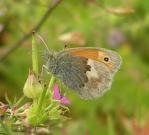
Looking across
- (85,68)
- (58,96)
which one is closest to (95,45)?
(85,68)

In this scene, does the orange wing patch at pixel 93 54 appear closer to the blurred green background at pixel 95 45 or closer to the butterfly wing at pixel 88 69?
the butterfly wing at pixel 88 69

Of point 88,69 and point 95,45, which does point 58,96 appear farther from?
point 95,45

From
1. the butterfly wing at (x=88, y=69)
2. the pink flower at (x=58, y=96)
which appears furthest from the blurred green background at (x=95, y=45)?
the pink flower at (x=58, y=96)

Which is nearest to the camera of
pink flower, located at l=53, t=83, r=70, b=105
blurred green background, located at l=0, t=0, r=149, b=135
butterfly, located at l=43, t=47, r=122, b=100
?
pink flower, located at l=53, t=83, r=70, b=105

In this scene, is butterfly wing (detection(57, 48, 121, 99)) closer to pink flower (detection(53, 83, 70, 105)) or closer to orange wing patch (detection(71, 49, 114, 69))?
orange wing patch (detection(71, 49, 114, 69))

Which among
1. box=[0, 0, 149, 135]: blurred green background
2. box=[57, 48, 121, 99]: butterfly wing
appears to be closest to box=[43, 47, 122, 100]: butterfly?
box=[57, 48, 121, 99]: butterfly wing

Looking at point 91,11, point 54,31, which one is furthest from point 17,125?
point 91,11

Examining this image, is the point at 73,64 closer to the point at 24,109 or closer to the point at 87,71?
the point at 87,71
